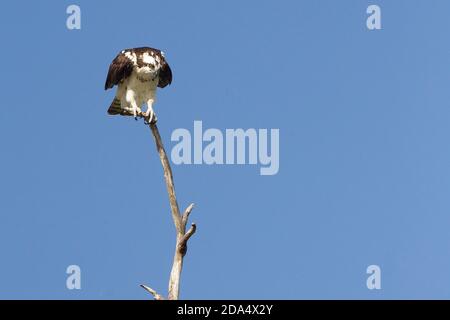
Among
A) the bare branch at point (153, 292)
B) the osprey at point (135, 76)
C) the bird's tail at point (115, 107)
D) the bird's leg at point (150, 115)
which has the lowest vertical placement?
the bare branch at point (153, 292)

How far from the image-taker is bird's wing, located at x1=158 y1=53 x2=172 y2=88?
20.0 m

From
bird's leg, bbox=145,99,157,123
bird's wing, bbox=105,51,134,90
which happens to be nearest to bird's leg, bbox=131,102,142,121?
bird's leg, bbox=145,99,157,123

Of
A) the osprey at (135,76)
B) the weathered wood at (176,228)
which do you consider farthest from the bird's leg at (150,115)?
the weathered wood at (176,228)

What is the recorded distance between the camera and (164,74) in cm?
2017

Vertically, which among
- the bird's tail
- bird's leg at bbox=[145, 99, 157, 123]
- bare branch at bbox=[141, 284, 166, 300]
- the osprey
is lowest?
bare branch at bbox=[141, 284, 166, 300]

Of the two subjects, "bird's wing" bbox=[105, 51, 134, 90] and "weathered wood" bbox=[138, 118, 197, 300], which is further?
"bird's wing" bbox=[105, 51, 134, 90]

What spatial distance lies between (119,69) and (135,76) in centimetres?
30

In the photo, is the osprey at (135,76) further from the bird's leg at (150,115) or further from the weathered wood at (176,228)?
the weathered wood at (176,228)

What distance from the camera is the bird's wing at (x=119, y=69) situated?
1969cm

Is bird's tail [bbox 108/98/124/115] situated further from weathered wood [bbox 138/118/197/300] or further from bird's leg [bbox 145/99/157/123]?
weathered wood [bbox 138/118/197/300]
